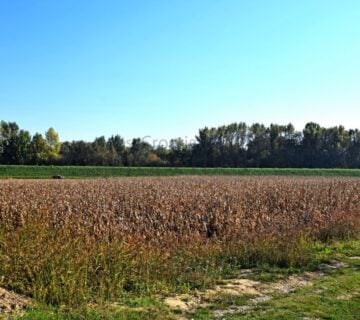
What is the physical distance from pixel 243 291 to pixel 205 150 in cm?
9947

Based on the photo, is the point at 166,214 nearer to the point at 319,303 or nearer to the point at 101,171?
the point at 319,303

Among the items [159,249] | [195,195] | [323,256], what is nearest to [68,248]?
[159,249]

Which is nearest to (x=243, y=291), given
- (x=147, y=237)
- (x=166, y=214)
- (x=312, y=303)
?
(x=312, y=303)

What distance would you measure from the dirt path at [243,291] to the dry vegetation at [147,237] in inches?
19.5

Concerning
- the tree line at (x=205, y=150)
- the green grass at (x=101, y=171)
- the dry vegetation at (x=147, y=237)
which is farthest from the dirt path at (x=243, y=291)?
the tree line at (x=205, y=150)

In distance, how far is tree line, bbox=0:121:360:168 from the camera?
102m

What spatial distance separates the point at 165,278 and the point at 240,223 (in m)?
7.07

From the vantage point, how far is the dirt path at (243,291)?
8.05 m

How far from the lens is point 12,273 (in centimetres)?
837

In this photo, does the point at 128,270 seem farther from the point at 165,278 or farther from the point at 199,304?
the point at 199,304

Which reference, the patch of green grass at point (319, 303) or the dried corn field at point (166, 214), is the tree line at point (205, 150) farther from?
the patch of green grass at point (319, 303)

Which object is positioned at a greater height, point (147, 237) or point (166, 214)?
point (166, 214)

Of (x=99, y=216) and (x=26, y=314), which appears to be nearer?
(x=26, y=314)

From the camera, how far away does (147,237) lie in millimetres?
13125
